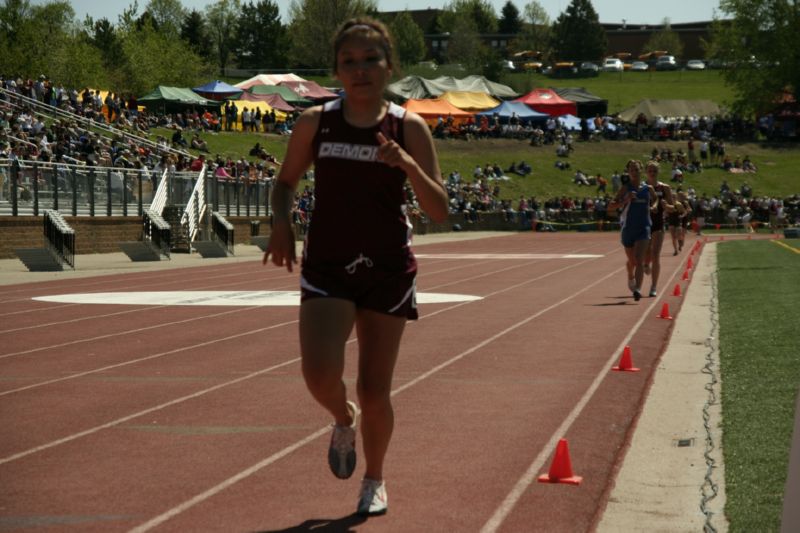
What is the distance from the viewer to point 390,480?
6867mm

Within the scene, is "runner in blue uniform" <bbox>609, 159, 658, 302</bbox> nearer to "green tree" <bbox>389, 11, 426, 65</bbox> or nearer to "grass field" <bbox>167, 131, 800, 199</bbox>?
"grass field" <bbox>167, 131, 800, 199</bbox>

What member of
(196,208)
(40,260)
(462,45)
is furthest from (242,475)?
(462,45)

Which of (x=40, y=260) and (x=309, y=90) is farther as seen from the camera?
(x=309, y=90)

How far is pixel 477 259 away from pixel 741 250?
29.3ft

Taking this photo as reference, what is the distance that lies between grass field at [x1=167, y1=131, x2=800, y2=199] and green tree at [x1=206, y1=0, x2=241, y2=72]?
3068 inches

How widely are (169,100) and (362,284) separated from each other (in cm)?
5741

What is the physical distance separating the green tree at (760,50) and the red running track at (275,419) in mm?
87273

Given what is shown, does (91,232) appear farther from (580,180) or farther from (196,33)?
(196,33)

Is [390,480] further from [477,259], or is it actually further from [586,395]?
[477,259]

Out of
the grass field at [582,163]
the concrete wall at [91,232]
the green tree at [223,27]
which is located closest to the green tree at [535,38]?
the green tree at [223,27]

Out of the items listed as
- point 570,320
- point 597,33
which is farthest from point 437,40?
point 570,320

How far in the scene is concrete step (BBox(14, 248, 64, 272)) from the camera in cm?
2697

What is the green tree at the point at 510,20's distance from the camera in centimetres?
19038

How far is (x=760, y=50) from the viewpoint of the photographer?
343 ft
